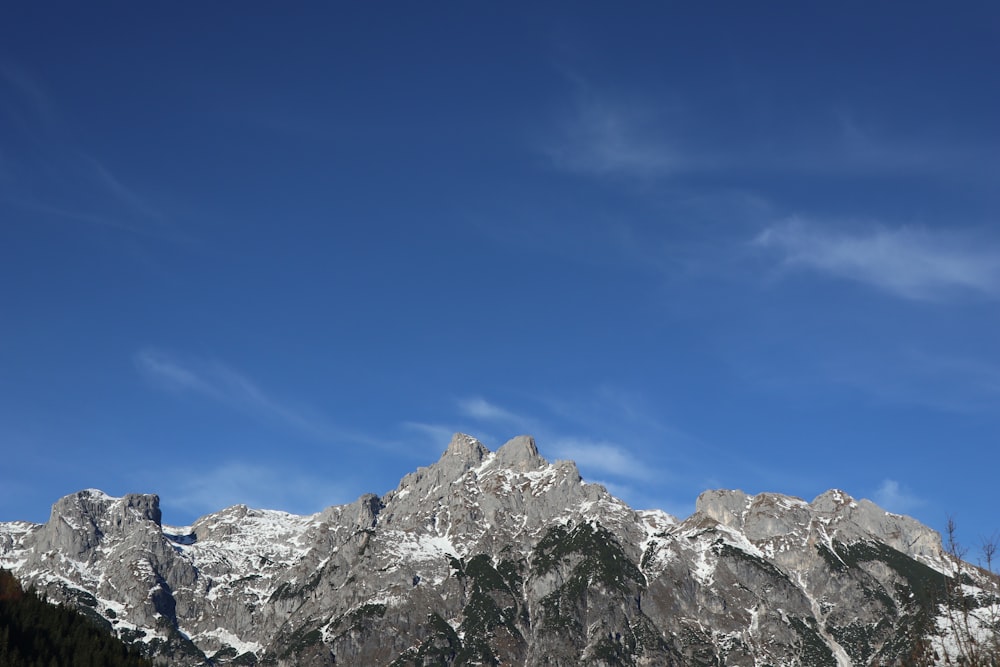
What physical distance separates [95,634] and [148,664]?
21035 millimetres

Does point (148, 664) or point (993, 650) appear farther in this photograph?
point (148, 664)

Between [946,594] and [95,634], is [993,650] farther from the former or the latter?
[95,634]

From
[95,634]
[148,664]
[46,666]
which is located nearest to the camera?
[46,666]

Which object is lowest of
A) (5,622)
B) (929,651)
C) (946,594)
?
(929,651)

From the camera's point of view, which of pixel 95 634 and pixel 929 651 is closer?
pixel 929 651

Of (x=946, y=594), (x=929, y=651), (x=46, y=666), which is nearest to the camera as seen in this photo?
(x=929, y=651)

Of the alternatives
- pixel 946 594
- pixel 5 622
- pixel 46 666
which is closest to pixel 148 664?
pixel 46 666

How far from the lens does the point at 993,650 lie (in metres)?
59.8

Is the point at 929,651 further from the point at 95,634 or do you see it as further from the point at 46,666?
the point at 95,634

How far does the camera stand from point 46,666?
166375mm

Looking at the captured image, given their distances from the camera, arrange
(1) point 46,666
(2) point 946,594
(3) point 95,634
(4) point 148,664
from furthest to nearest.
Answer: (3) point 95,634 < (4) point 148,664 < (1) point 46,666 < (2) point 946,594

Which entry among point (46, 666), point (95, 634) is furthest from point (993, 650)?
point (95, 634)

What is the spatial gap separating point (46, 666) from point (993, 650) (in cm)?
15925

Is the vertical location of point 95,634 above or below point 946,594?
above
